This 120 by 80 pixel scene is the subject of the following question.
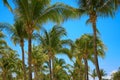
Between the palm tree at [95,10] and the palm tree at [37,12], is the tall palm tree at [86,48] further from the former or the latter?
the palm tree at [37,12]

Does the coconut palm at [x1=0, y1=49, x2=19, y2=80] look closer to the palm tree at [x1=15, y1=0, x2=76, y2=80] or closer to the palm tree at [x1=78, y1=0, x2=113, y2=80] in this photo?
the palm tree at [x1=78, y1=0, x2=113, y2=80]

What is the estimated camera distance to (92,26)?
21.9m

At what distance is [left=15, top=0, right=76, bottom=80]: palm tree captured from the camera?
19109 millimetres

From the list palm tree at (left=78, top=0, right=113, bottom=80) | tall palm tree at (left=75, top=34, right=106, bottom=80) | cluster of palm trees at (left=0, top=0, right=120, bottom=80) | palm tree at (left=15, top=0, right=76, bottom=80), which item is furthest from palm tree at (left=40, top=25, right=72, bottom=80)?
palm tree at (left=15, top=0, right=76, bottom=80)

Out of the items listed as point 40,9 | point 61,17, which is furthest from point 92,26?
point 40,9

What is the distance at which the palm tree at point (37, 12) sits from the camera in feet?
62.7

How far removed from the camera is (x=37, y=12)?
1933 centimetres

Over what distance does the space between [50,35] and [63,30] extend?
160cm

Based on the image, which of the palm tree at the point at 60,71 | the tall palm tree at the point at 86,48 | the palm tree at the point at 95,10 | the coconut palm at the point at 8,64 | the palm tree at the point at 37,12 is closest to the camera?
the palm tree at the point at 37,12

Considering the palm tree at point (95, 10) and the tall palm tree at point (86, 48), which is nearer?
the palm tree at point (95, 10)

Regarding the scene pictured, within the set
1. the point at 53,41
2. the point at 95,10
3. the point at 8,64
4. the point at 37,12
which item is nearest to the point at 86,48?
the point at 53,41

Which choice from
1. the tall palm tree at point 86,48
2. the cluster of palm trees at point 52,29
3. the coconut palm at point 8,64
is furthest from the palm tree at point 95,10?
the coconut palm at point 8,64

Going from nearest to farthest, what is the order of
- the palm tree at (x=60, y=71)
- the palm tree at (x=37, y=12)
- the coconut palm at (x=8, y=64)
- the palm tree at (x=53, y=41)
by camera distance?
the palm tree at (x=37, y=12), the palm tree at (x=53, y=41), the coconut palm at (x=8, y=64), the palm tree at (x=60, y=71)

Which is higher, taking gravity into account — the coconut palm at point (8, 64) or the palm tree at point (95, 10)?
the palm tree at point (95, 10)
